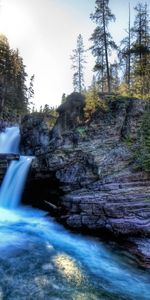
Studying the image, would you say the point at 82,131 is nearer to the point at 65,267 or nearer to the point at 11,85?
the point at 65,267

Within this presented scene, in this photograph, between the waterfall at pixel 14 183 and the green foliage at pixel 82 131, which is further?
the waterfall at pixel 14 183

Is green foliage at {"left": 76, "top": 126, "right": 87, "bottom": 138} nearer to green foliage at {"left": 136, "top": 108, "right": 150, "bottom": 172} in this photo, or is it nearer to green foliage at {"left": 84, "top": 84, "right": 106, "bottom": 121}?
green foliage at {"left": 84, "top": 84, "right": 106, "bottom": 121}

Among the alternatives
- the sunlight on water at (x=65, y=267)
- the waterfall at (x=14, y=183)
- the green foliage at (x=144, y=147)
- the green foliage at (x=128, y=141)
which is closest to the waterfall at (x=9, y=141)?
the waterfall at (x=14, y=183)

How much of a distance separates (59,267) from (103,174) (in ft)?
16.8

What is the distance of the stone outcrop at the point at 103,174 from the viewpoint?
10320mm

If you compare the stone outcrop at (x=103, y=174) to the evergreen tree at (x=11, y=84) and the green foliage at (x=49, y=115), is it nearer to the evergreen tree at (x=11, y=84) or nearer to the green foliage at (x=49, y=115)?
the green foliage at (x=49, y=115)

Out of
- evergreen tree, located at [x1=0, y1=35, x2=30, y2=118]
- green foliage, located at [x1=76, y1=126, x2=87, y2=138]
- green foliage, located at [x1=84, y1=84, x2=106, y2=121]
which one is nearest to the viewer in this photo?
green foliage, located at [x1=76, y1=126, x2=87, y2=138]

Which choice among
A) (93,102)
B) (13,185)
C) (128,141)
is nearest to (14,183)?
(13,185)

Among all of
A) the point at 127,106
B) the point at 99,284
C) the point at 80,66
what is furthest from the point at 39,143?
the point at 80,66

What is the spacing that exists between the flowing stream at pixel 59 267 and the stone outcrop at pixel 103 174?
903 mm

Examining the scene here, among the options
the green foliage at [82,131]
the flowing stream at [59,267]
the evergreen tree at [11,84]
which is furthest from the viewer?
the evergreen tree at [11,84]

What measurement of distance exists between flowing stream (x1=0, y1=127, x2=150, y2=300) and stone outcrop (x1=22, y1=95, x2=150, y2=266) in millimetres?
903

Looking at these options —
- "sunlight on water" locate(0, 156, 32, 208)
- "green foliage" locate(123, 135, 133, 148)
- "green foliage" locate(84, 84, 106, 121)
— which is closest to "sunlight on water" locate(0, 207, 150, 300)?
"sunlight on water" locate(0, 156, 32, 208)

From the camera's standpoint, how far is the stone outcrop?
10.3 metres
